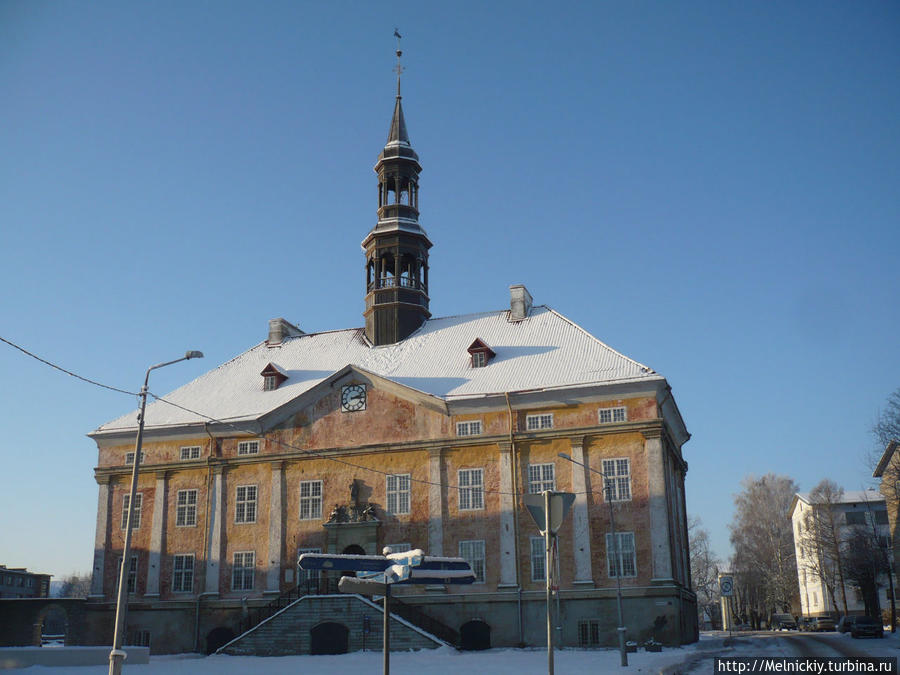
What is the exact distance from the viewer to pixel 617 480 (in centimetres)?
4038

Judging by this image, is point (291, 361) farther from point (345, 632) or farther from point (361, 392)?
point (345, 632)

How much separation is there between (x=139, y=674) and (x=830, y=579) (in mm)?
66325

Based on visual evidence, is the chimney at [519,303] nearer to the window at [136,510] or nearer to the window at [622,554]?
the window at [622,554]

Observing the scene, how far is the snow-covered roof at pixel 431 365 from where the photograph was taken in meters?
42.8

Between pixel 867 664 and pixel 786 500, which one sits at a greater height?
pixel 786 500

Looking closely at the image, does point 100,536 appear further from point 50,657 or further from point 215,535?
point 50,657

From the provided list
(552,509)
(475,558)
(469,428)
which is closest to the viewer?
(552,509)

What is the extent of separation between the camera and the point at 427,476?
43000 millimetres

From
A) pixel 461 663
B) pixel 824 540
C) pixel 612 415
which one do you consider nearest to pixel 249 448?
pixel 612 415

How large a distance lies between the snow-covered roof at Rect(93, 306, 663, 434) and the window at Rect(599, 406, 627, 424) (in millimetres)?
1361

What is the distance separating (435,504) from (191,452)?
47.3ft

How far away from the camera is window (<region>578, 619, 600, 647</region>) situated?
38.5 meters

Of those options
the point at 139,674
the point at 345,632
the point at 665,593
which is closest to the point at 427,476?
the point at 345,632

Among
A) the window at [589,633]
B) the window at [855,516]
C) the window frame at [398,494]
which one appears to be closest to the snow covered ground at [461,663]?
the window at [589,633]
